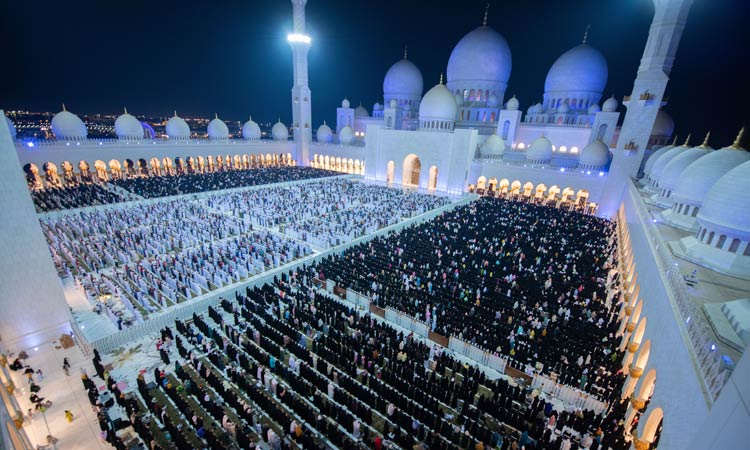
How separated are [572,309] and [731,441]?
10.2 metres

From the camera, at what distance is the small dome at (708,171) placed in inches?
549

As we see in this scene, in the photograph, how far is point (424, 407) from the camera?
28.8ft

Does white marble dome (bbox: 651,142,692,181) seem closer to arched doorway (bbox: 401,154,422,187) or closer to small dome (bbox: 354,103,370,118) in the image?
arched doorway (bbox: 401,154,422,187)

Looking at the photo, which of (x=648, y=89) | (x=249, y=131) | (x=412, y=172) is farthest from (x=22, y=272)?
(x=249, y=131)

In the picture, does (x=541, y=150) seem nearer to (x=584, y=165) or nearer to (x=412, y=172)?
(x=584, y=165)

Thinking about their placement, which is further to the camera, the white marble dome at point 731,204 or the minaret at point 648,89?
the minaret at point 648,89

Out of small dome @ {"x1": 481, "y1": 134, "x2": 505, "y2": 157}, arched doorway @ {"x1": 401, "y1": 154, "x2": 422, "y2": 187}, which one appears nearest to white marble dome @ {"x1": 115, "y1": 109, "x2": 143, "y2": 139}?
arched doorway @ {"x1": 401, "y1": 154, "x2": 422, "y2": 187}

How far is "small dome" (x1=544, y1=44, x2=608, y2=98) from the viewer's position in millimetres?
30750

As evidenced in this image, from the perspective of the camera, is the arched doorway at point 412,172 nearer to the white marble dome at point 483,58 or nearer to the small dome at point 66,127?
the white marble dome at point 483,58

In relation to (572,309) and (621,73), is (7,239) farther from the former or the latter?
(621,73)

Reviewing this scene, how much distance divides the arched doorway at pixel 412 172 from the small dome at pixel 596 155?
50.2 ft

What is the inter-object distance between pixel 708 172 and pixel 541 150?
17026 millimetres

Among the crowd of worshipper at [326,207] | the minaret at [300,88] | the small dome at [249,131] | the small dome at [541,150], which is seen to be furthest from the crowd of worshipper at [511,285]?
the small dome at [249,131]

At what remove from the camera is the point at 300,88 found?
40188 millimetres
